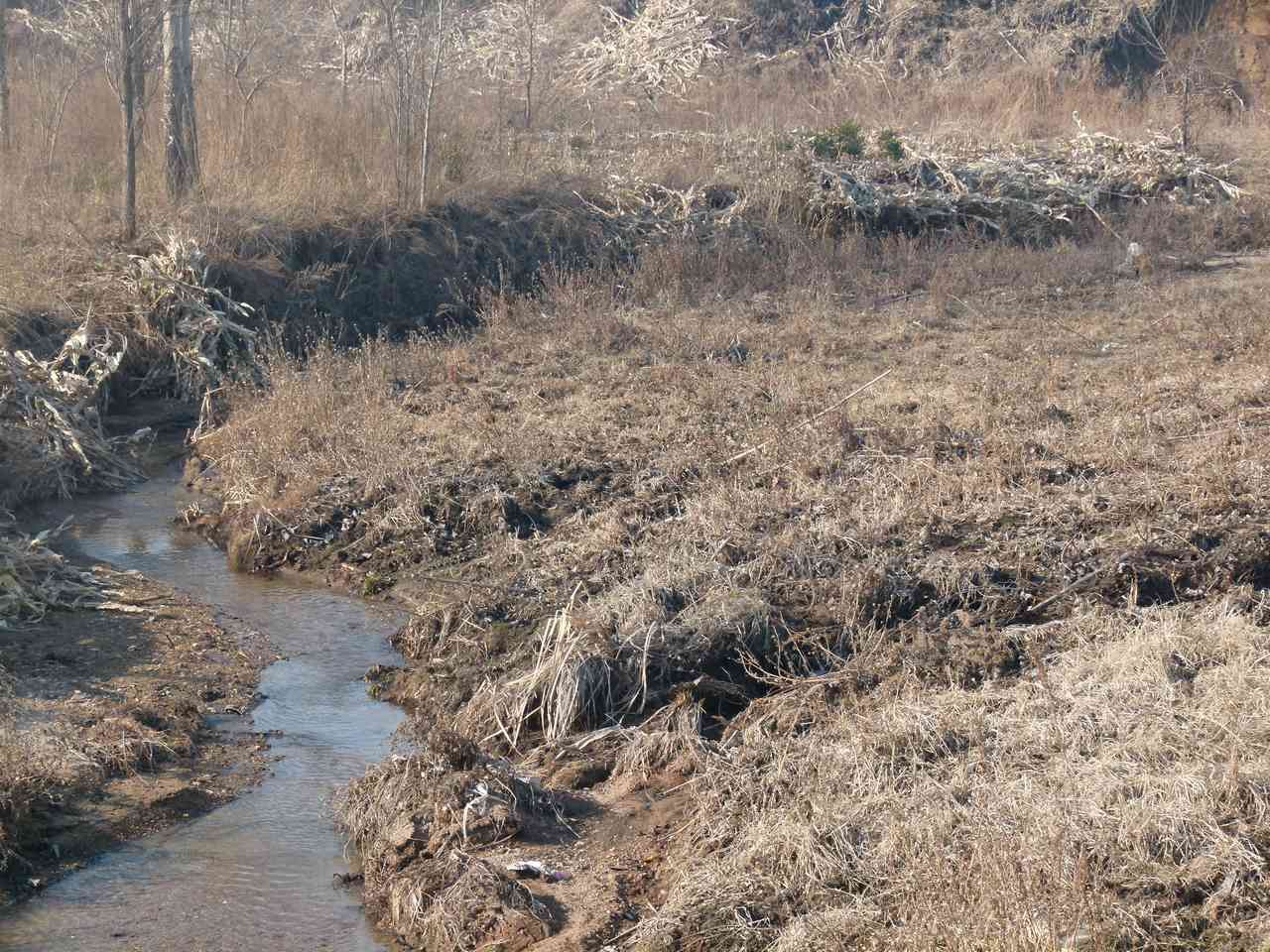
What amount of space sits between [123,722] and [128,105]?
882 cm

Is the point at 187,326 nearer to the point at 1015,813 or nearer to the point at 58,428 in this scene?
the point at 58,428

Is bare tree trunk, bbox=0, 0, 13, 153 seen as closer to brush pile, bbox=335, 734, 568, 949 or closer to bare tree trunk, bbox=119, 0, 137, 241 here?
bare tree trunk, bbox=119, 0, 137, 241

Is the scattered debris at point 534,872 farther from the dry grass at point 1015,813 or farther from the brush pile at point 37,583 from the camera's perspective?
the brush pile at point 37,583

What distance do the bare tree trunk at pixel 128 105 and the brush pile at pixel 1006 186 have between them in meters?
7.60

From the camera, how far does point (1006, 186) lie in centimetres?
1678

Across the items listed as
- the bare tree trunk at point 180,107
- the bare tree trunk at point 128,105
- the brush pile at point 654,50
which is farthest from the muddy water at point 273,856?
the brush pile at point 654,50

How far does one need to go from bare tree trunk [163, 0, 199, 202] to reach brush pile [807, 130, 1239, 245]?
710 cm

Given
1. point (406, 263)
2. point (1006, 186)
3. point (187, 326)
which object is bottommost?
point (187, 326)

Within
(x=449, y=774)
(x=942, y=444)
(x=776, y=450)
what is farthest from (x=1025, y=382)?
(x=449, y=774)

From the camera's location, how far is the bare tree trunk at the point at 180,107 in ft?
47.2

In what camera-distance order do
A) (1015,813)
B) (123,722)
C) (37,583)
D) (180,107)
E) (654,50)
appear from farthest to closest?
1. (654,50)
2. (180,107)
3. (37,583)
4. (123,722)
5. (1015,813)

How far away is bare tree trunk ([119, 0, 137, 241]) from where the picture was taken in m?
12.8

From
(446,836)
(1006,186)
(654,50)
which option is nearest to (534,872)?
(446,836)

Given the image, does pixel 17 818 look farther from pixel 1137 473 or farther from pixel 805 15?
pixel 805 15
